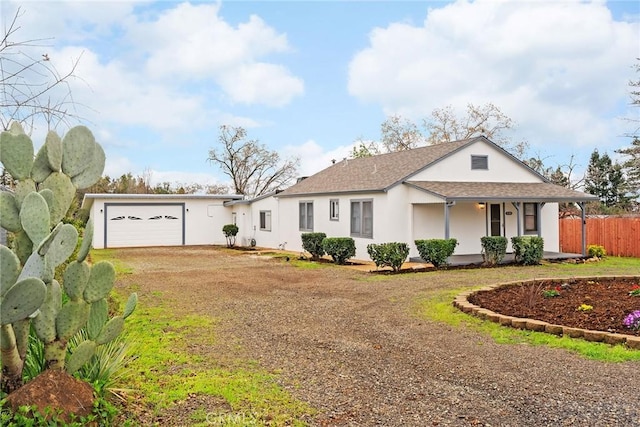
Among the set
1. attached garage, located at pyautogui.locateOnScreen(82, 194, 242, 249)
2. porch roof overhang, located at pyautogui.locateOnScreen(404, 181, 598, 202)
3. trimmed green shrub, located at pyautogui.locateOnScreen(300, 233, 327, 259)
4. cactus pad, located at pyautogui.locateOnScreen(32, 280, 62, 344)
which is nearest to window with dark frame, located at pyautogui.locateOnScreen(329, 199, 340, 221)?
trimmed green shrub, located at pyautogui.locateOnScreen(300, 233, 327, 259)

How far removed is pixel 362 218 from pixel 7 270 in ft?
50.2

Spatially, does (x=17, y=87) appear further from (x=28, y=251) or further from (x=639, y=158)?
(x=639, y=158)

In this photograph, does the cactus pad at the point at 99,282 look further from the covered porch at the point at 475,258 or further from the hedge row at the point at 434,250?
the covered porch at the point at 475,258

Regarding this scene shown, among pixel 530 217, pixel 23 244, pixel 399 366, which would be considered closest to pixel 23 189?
pixel 23 244

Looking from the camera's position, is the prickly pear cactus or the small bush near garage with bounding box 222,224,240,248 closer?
the prickly pear cactus

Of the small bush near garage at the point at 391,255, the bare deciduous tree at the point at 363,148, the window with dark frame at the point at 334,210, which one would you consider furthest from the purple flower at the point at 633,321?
the bare deciduous tree at the point at 363,148

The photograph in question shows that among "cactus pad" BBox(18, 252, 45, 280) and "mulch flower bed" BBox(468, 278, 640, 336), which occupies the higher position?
"cactus pad" BBox(18, 252, 45, 280)

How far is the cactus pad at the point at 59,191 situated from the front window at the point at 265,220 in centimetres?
2040

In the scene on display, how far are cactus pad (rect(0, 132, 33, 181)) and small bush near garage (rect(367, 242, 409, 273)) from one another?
1146cm

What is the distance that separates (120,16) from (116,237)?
21126 mm

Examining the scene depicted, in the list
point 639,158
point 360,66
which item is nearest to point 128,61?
point 360,66

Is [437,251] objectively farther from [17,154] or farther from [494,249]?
[17,154]

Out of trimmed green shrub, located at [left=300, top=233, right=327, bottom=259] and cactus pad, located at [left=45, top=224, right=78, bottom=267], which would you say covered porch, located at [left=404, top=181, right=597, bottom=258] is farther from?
cactus pad, located at [left=45, top=224, right=78, bottom=267]

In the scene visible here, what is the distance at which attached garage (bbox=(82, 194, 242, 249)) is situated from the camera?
26672mm
